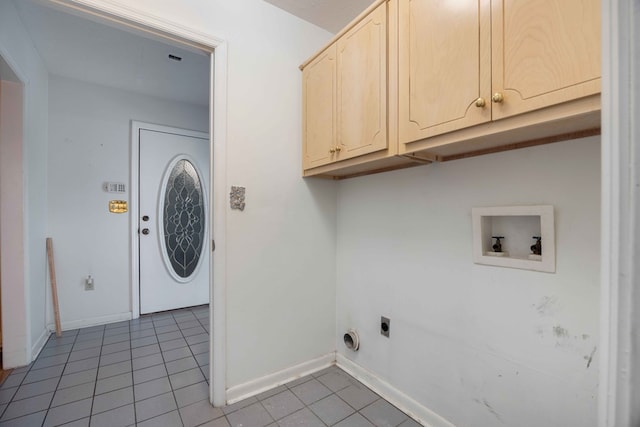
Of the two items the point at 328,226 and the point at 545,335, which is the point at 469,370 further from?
the point at 328,226

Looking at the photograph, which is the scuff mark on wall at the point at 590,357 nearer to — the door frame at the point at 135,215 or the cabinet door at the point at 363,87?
the cabinet door at the point at 363,87

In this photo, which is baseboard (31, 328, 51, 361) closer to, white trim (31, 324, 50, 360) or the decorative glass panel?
white trim (31, 324, 50, 360)

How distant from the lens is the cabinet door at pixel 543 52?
75 cm

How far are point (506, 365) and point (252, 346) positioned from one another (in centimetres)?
135

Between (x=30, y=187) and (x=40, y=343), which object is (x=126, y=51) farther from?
(x=40, y=343)

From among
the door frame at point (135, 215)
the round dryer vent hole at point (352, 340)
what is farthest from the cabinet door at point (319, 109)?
the door frame at point (135, 215)

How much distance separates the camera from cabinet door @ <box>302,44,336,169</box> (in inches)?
65.2

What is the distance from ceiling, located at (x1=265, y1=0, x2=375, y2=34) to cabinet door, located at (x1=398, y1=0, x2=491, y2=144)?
726mm

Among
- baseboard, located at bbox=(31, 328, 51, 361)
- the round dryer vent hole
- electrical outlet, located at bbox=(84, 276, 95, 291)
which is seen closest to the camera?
the round dryer vent hole

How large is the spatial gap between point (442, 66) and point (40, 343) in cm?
347

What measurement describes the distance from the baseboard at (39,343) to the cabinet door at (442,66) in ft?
10.0

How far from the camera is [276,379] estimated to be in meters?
1.81

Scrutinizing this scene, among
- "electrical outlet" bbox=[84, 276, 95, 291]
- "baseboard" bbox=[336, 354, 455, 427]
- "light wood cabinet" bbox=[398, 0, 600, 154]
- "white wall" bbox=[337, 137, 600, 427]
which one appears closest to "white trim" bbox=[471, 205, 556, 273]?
"white wall" bbox=[337, 137, 600, 427]

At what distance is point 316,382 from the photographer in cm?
184
